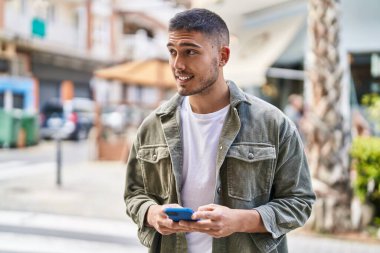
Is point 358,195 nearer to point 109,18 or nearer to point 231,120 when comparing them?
point 231,120

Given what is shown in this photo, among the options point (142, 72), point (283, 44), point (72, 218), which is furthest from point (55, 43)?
point (72, 218)

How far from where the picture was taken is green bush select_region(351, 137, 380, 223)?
6145 mm

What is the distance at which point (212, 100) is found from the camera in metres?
1.93

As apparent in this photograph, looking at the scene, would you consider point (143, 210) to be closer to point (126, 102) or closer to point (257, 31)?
point (126, 102)

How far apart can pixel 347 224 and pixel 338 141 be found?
940mm

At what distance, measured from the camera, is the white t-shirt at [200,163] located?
189 centimetres

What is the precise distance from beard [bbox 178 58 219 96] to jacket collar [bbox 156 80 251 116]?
10 centimetres

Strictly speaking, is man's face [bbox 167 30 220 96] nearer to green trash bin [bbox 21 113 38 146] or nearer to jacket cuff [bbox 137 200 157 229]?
jacket cuff [bbox 137 200 157 229]

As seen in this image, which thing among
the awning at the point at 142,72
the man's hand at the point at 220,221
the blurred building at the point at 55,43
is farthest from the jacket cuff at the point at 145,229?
the blurred building at the point at 55,43

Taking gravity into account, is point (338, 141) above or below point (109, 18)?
below

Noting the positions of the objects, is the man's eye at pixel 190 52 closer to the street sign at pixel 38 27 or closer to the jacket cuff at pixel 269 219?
the jacket cuff at pixel 269 219

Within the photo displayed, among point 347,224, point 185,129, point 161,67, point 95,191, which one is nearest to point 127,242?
point 347,224

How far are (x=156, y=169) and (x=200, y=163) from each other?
17 cm

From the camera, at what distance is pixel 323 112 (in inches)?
247
